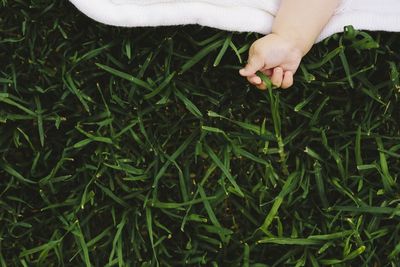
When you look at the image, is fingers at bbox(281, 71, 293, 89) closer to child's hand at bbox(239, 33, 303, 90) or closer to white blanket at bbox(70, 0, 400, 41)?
child's hand at bbox(239, 33, 303, 90)

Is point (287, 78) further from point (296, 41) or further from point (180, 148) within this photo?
point (180, 148)

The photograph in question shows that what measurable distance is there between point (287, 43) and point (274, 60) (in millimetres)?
48

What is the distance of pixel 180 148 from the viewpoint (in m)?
1.65

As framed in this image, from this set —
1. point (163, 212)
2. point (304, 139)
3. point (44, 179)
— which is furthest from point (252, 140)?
point (44, 179)

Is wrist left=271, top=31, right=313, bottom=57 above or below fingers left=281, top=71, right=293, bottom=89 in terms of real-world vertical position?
above

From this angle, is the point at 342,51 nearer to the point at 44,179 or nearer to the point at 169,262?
the point at 169,262

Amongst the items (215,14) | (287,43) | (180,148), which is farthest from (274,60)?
(180,148)

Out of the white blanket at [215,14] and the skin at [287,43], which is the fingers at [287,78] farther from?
the white blanket at [215,14]

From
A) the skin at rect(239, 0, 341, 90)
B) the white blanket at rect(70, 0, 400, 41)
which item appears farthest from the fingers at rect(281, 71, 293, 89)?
the white blanket at rect(70, 0, 400, 41)

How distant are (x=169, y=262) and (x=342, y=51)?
64 centimetres

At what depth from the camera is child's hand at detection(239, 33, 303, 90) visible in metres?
1.59

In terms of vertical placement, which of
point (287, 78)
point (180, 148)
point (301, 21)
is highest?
point (301, 21)

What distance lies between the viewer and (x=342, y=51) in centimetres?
162

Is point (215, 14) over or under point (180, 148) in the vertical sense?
over
